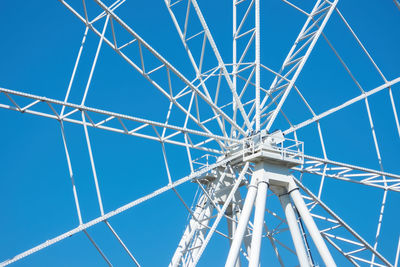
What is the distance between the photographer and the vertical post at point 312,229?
2339 centimetres

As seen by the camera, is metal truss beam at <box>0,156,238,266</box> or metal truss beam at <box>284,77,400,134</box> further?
metal truss beam at <box>284,77,400,134</box>

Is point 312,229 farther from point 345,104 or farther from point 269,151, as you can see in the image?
point 345,104

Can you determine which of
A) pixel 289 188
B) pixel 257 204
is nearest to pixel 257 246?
pixel 257 204

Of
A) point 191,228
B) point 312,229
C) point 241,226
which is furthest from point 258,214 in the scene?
point 191,228

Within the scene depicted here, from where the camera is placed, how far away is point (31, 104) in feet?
65.0

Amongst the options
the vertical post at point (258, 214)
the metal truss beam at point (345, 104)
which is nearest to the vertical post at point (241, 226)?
the vertical post at point (258, 214)

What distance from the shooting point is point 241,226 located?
2272cm

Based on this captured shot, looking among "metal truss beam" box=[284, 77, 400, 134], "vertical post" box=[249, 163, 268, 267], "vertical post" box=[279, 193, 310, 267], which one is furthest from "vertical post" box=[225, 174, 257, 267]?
"metal truss beam" box=[284, 77, 400, 134]

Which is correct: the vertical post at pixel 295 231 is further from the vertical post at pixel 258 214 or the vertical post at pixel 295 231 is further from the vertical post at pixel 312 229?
the vertical post at pixel 258 214

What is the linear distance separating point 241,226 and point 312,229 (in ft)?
11.4

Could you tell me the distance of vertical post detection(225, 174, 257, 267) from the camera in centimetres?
2159

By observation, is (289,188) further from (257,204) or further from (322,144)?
(322,144)

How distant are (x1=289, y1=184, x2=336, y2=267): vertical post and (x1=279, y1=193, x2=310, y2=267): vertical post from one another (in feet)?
1.39

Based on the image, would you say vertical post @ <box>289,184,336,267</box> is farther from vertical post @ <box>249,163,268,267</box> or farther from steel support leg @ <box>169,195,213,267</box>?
steel support leg @ <box>169,195,213,267</box>
